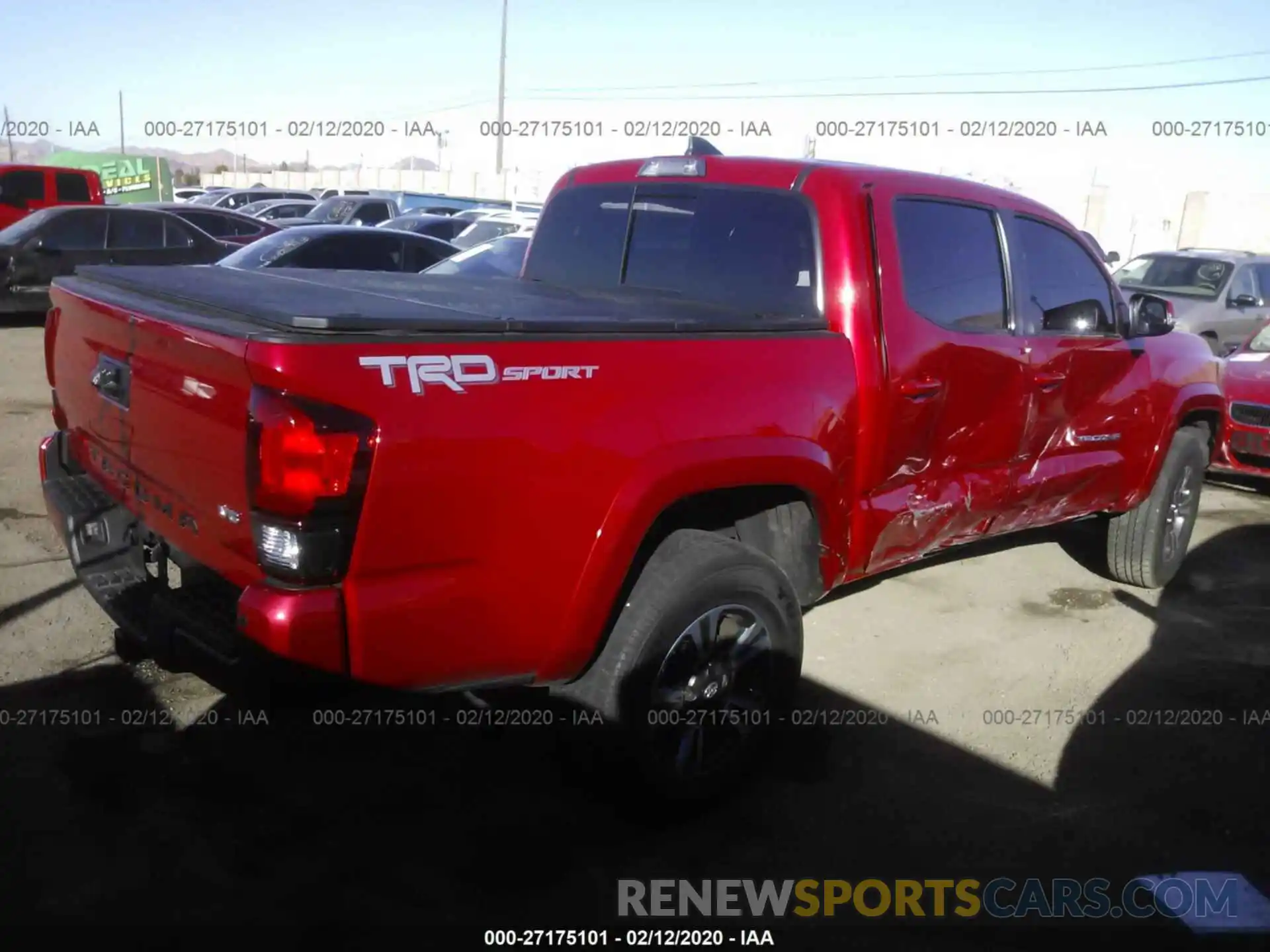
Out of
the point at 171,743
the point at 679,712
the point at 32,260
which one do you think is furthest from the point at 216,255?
the point at 679,712

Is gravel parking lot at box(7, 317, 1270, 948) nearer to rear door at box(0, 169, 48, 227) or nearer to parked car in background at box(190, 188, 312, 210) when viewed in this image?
rear door at box(0, 169, 48, 227)

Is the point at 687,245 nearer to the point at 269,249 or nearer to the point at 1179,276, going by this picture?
the point at 269,249

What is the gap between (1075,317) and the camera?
4.45 metres

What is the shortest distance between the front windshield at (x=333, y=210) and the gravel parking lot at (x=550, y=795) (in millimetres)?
16540

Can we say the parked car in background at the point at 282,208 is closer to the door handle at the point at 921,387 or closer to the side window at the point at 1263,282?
the side window at the point at 1263,282

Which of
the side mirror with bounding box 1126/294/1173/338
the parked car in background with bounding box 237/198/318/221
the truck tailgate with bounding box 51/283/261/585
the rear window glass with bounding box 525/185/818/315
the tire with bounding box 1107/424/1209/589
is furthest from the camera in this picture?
the parked car in background with bounding box 237/198/318/221

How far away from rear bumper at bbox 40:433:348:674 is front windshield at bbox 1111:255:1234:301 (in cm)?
1237

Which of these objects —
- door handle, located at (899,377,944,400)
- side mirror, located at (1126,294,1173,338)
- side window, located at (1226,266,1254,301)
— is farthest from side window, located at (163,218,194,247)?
side window, located at (1226,266,1254,301)

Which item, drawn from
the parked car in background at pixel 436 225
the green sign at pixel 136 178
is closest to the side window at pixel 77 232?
the parked car in background at pixel 436 225

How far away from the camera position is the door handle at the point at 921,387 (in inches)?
141

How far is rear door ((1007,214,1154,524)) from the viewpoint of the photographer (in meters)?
4.31

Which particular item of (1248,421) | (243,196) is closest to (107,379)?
(1248,421)

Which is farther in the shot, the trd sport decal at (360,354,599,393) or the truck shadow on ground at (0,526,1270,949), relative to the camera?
the truck shadow on ground at (0,526,1270,949)

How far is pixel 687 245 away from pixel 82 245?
10807 millimetres
